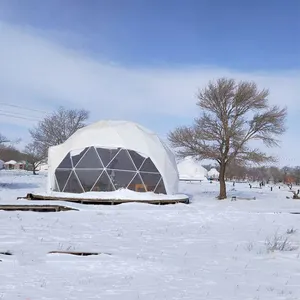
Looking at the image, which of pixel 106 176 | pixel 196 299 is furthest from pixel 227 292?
pixel 106 176

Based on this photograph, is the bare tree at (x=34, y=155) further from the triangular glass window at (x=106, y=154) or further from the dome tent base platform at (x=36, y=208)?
the dome tent base platform at (x=36, y=208)

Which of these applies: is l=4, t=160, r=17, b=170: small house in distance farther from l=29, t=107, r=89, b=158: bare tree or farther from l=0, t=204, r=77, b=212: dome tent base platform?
l=0, t=204, r=77, b=212: dome tent base platform

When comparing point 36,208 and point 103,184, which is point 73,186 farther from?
point 36,208

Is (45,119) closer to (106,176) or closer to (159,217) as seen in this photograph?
(106,176)

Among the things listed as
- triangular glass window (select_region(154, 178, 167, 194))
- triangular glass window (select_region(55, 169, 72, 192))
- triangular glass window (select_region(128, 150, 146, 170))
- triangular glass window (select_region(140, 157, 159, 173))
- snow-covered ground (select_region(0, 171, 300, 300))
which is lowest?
snow-covered ground (select_region(0, 171, 300, 300))

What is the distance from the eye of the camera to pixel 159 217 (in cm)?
1348

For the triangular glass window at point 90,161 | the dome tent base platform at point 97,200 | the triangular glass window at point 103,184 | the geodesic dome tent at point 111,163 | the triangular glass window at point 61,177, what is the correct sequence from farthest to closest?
1. the triangular glass window at point 61,177
2. the triangular glass window at point 90,161
3. the geodesic dome tent at point 111,163
4. the triangular glass window at point 103,184
5. the dome tent base platform at point 97,200

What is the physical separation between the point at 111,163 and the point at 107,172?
58 centimetres

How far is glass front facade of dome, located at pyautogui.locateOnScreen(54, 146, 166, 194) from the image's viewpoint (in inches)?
822

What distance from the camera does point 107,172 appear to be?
20.9 metres

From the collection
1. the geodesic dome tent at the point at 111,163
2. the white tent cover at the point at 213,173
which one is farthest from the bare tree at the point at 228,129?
the white tent cover at the point at 213,173

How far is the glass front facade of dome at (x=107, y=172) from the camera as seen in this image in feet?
68.5

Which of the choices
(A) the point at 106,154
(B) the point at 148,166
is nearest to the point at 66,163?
(A) the point at 106,154

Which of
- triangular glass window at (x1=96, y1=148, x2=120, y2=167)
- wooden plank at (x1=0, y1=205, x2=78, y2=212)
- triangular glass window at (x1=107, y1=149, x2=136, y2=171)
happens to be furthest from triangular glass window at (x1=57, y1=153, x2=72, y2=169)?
wooden plank at (x1=0, y1=205, x2=78, y2=212)
